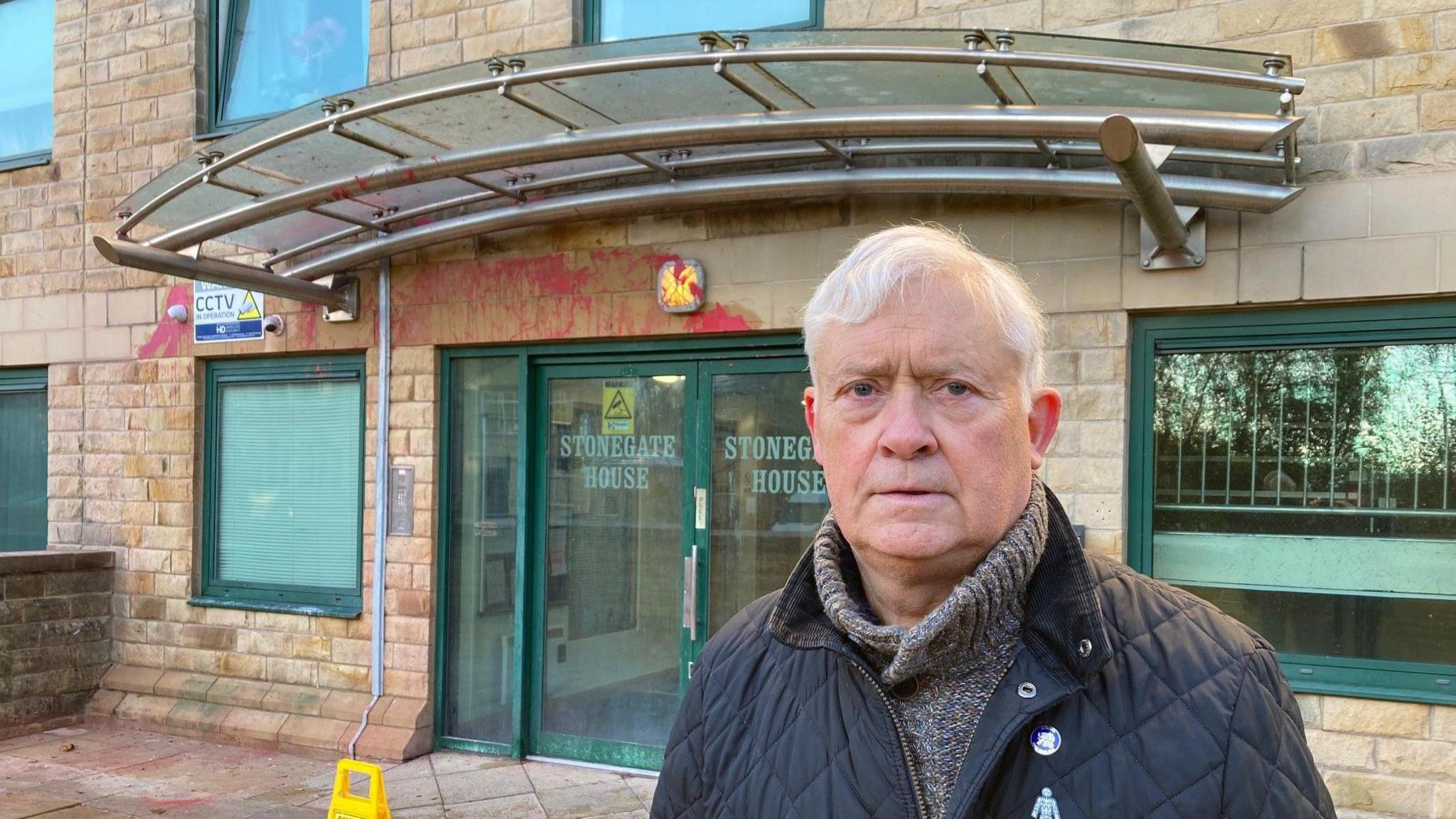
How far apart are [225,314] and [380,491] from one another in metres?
1.78

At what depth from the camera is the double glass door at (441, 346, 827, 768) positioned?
6074 mm

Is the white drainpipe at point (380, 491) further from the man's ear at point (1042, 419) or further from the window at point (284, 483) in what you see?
the man's ear at point (1042, 419)

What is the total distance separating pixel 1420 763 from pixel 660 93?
407 cm

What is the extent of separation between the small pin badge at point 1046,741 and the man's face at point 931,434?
0.24 meters

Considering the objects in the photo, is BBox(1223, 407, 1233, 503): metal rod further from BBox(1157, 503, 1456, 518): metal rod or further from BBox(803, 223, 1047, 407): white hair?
BBox(803, 223, 1047, 407): white hair

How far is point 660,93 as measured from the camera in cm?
495

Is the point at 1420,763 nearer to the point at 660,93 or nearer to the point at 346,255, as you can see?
the point at 660,93

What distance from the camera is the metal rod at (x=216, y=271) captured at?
230 inches

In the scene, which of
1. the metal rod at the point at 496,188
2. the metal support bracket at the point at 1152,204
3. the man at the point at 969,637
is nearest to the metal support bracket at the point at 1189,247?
the metal support bracket at the point at 1152,204

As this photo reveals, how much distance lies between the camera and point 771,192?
5562 millimetres

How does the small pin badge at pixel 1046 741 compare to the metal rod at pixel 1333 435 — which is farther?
the metal rod at pixel 1333 435

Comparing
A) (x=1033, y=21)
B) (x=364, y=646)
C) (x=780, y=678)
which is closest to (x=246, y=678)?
(x=364, y=646)

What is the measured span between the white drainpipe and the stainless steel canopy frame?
62 centimetres

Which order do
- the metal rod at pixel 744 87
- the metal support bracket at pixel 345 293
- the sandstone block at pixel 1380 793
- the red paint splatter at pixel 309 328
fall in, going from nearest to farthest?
the metal rod at pixel 744 87
the sandstone block at pixel 1380 793
the metal support bracket at pixel 345 293
the red paint splatter at pixel 309 328
